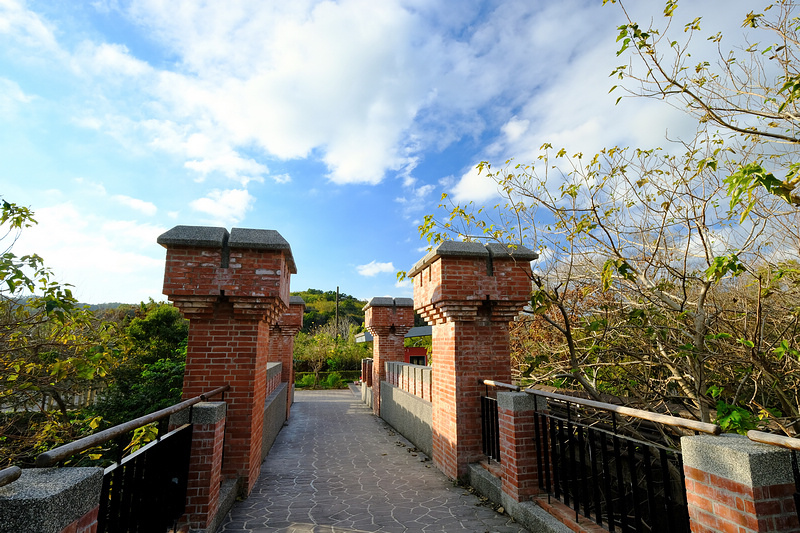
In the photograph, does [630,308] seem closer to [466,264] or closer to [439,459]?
[466,264]

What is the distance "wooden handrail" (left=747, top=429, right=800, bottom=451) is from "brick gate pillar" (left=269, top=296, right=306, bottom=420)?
11.0m

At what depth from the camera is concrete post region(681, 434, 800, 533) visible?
77.2 inches

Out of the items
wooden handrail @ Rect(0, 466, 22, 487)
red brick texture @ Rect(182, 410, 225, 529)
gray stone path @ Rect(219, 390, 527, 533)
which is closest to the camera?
wooden handrail @ Rect(0, 466, 22, 487)

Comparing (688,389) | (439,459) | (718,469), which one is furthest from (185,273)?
(688,389)

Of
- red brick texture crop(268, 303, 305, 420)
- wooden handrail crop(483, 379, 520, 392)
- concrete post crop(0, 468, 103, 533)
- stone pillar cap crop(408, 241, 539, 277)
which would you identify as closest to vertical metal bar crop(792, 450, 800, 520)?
wooden handrail crop(483, 379, 520, 392)

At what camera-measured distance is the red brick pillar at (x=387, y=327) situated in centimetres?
1237

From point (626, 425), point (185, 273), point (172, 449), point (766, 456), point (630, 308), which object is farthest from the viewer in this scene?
point (630, 308)

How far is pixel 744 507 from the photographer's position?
78.6 inches

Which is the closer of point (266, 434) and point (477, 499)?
point (477, 499)

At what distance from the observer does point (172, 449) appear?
11.0 ft

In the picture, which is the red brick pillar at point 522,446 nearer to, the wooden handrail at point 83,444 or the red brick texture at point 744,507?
the red brick texture at point 744,507

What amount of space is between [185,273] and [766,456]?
5211 millimetres

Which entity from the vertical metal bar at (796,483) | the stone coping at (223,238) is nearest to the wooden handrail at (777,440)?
the vertical metal bar at (796,483)

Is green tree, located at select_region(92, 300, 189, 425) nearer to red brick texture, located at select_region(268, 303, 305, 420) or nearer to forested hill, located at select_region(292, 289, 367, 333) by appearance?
red brick texture, located at select_region(268, 303, 305, 420)
